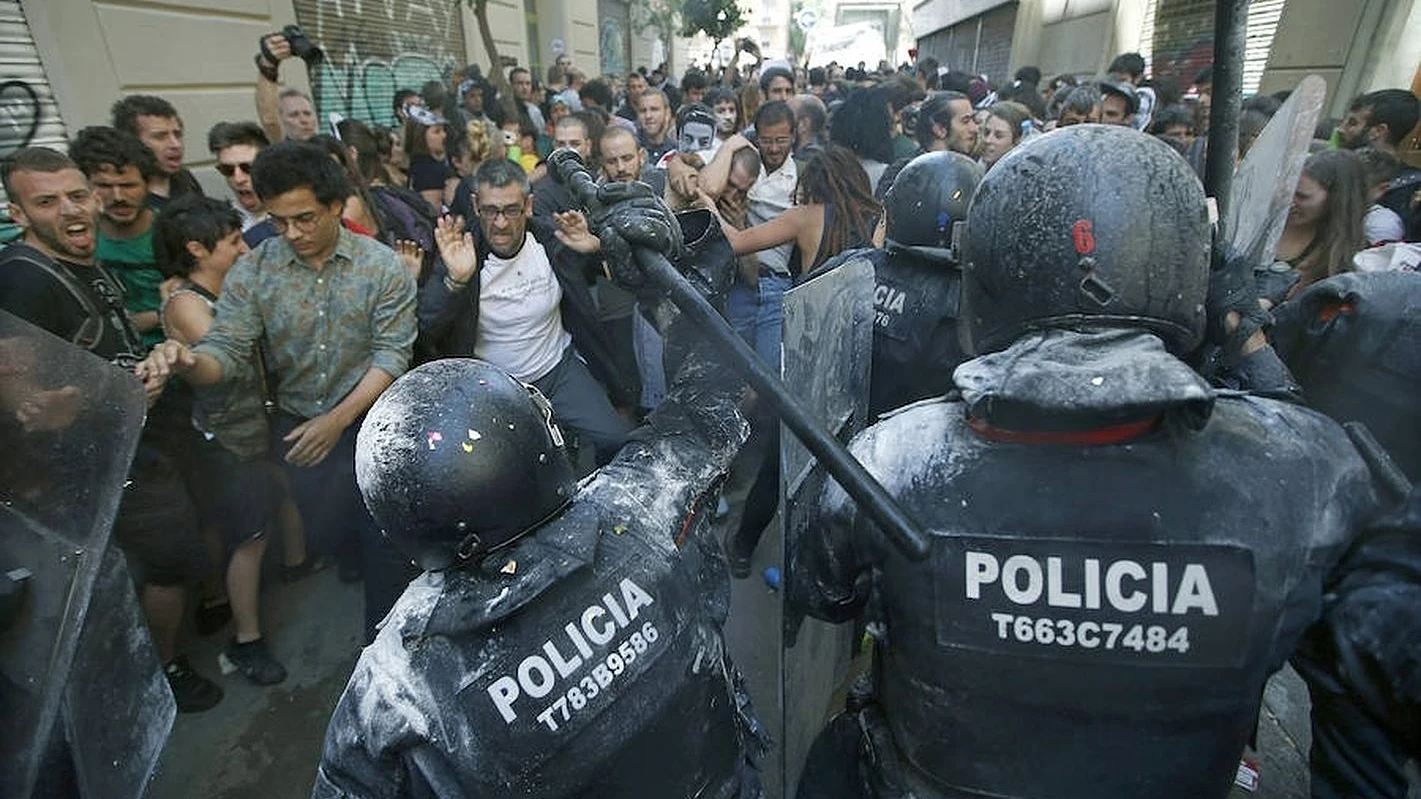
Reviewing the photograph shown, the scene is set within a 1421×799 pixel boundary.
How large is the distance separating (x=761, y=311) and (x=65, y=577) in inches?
120

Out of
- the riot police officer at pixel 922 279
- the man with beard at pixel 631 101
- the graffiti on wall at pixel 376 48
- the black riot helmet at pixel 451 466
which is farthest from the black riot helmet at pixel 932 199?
the man with beard at pixel 631 101

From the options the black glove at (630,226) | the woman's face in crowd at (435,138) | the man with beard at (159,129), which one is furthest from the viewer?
the woman's face in crowd at (435,138)

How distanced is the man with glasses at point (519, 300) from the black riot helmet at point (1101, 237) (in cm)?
230

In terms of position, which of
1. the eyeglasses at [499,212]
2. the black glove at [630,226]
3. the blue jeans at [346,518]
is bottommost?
the blue jeans at [346,518]

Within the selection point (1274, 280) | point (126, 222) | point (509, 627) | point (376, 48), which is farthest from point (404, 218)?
point (376, 48)

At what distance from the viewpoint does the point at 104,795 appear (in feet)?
5.66

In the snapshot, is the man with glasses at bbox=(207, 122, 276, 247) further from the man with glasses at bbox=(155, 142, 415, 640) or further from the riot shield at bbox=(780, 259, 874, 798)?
the riot shield at bbox=(780, 259, 874, 798)

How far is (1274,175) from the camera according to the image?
159cm

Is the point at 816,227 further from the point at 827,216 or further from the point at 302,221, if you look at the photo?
the point at 302,221

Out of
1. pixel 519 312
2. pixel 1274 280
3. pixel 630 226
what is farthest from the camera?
pixel 519 312

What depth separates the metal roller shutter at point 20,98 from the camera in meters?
Answer: 4.51

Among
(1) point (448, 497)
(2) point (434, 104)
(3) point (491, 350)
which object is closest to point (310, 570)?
(3) point (491, 350)

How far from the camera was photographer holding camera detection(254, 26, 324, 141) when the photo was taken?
15.1 feet

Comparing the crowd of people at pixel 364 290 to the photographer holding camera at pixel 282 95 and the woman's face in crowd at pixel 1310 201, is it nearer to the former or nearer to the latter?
the woman's face in crowd at pixel 1310 201
